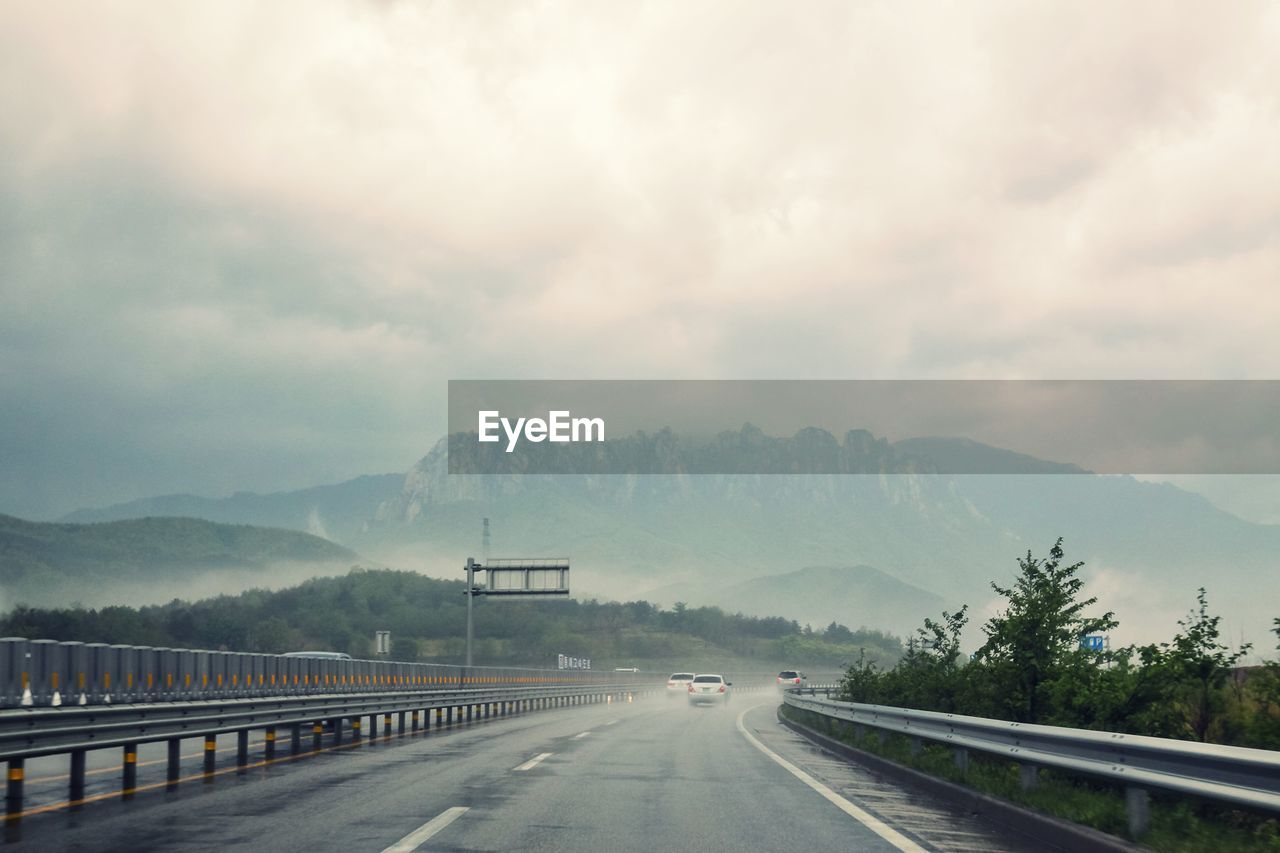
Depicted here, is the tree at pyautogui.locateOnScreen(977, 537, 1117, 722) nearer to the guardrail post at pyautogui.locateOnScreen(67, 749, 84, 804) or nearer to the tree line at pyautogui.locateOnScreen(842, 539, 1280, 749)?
the tree line at pyautogui.locateOnScreen(842, 539, 1280, 749)

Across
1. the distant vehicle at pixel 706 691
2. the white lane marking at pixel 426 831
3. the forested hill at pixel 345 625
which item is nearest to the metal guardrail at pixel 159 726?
the white lane marking at pixel 426 831

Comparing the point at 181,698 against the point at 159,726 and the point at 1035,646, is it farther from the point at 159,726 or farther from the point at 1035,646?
the point at 1035,646

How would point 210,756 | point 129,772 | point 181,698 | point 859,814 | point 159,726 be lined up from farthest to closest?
point 181,698 → point 210,756 → point 159,726 → point 129,772 → point 859,814

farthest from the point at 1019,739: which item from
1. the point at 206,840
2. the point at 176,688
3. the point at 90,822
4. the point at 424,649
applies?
the point at 424,649

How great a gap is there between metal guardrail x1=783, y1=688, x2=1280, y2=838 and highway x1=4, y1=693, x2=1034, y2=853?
855 mm

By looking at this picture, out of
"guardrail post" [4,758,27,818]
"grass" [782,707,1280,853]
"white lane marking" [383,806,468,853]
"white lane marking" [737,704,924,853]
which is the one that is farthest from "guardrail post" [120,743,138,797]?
"grass" [782,707,1280,853]

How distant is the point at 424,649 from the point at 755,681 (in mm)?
64770

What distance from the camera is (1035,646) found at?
51.7 ft

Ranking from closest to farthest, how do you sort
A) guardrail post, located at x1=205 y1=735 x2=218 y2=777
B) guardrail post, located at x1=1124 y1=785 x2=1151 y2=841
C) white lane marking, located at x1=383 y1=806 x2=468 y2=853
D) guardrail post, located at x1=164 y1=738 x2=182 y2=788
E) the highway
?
guardrail post, located at x1=1124 y1=785 x2=1151 y2=841 → white lane marking, located at x1=383 y1=806 x2=468 y2=853 → the highway → guardrail post, located at x1=164 y1=738 x2=182 y2=788 → guardrail post, located at x1=205 y1=735 x2=218 y2=777

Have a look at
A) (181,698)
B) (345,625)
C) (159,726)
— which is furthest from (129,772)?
(345,625)

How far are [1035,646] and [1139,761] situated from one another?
7.30m

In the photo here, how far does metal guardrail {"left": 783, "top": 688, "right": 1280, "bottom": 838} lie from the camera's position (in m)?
7.02

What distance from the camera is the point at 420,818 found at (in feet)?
35.6

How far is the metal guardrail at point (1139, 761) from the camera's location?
23.0 ft
